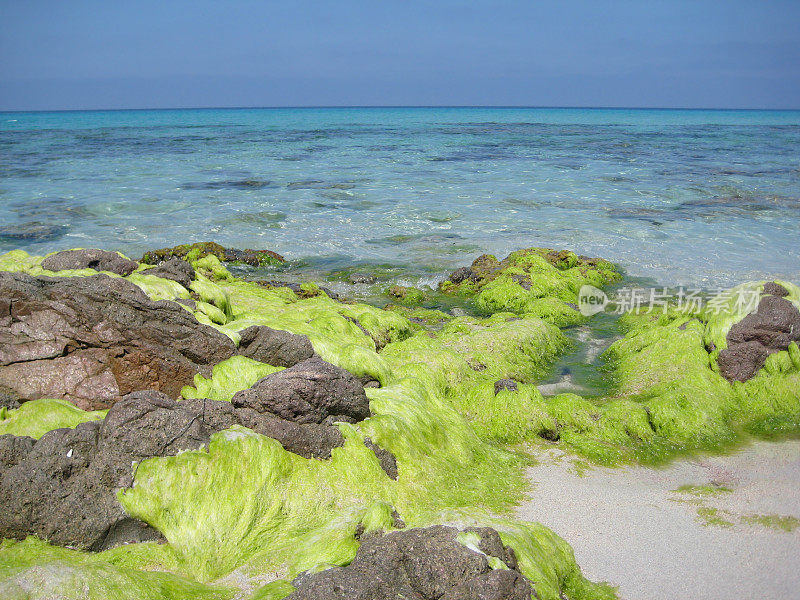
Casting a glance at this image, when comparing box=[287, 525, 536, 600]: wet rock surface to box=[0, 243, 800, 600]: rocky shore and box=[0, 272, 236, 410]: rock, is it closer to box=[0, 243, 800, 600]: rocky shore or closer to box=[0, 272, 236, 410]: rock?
box=[0, 243, 800, 600]: rocky shore

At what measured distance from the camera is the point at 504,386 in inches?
308

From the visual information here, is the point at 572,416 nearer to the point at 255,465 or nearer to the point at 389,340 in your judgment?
the point at 389,340

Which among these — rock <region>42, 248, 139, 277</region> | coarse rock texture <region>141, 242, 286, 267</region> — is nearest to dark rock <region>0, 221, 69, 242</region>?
coarse rock texture <region>141, 242, 286, 267</region>

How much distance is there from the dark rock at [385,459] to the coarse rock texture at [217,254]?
1053cm

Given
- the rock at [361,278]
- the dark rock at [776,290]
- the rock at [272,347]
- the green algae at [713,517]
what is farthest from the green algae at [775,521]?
the rock at [361,278]

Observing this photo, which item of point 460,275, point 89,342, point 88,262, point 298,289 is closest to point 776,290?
point 460,275

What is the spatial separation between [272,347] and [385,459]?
2175mm

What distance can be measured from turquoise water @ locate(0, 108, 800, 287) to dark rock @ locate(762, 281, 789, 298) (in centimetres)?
513

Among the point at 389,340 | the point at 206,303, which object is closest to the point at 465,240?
the point at 389,340

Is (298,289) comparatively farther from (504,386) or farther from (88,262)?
(504,386)

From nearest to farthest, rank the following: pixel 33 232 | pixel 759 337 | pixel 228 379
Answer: pixel 228 379 < pixel 759 337 < pixel 33 232

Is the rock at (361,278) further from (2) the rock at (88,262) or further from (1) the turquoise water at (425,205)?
(2) the rock at (88,262)

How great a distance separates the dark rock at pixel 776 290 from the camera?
8547 mm

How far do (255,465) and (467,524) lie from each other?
185cm
